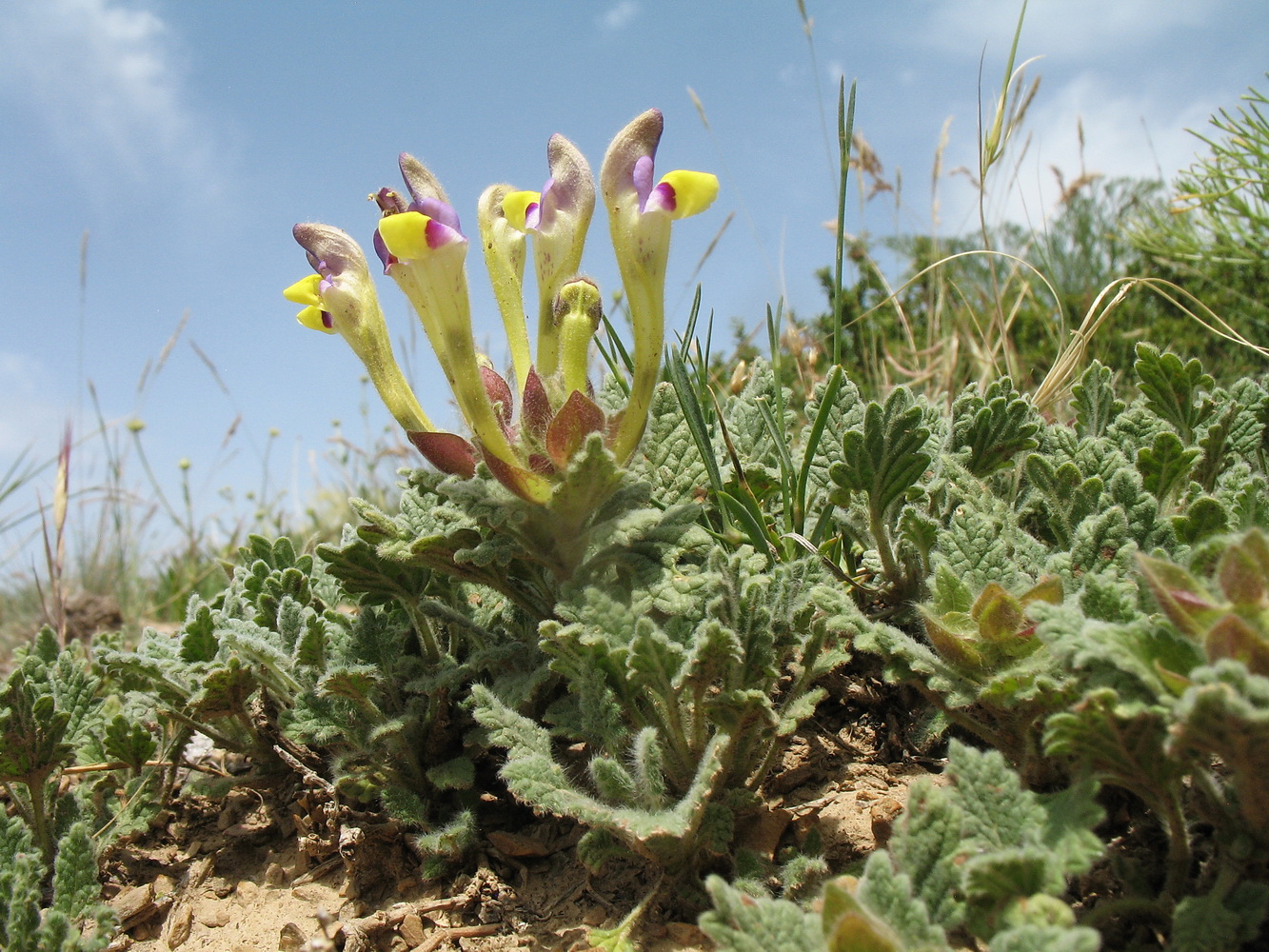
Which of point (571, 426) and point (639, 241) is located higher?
point (639, 241)

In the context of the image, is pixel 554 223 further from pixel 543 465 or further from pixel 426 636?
pixel 426 636

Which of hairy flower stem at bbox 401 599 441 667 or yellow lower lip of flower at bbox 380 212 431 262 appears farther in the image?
hairy flower stem at bbox 401 599 441 667

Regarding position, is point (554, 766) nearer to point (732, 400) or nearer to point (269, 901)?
point (269, 901)

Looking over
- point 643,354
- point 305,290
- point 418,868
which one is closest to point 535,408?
point 643,354

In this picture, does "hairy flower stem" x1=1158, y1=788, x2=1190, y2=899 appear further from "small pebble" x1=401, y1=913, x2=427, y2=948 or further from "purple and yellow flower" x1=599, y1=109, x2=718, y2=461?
"small pebble" x1=401, y1=913, x2=427, y2=948

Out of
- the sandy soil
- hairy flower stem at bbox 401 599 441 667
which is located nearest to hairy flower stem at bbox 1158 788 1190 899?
the sandy soil

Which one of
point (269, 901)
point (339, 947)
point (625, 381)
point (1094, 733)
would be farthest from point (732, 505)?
point (269, 901)
